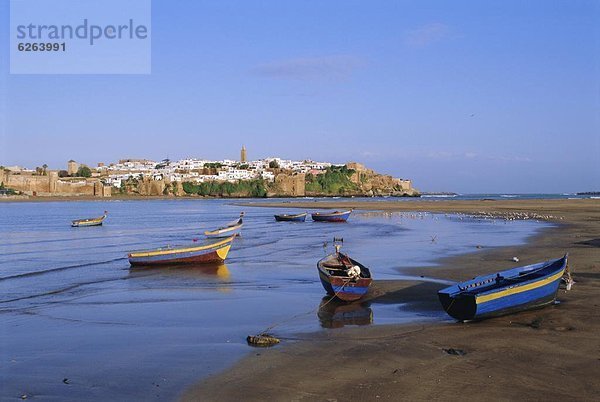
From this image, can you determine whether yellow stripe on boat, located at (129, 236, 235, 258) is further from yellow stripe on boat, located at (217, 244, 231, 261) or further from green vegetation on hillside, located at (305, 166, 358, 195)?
green vegetation on hillside, located at (305, 166, 358, 195)

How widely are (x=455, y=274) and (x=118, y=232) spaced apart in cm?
2991

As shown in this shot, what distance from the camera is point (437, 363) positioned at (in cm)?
880

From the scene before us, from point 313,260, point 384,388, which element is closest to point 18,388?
point 384,388

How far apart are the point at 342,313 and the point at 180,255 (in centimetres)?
1142

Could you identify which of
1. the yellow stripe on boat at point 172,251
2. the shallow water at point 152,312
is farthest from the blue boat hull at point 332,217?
the yellow stripe on boat at point 172,251

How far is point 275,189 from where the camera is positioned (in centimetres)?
17338

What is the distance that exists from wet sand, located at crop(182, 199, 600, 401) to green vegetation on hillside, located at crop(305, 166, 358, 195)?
16387cm

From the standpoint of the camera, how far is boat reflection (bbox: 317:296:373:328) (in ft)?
39.3

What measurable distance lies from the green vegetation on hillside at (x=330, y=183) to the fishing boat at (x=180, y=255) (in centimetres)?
15201

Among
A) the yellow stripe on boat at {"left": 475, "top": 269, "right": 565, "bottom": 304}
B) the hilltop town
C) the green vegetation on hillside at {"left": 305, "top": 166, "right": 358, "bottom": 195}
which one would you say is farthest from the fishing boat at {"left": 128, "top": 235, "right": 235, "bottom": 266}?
the green vegetation on hillside at {"left": 305, "top": 166, "right": 358, "bottom": 195}

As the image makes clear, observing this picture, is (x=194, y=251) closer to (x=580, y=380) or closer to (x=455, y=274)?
(x=455, y=274)

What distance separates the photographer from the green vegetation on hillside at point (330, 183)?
178 meters

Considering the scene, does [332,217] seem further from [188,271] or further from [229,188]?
[229,188]

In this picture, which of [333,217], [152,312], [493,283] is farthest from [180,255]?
[333,217]
